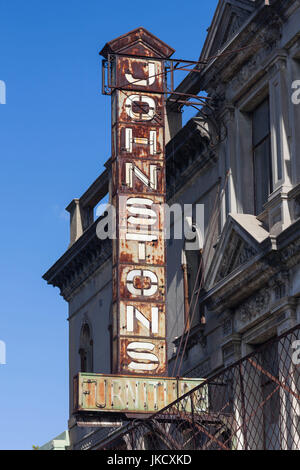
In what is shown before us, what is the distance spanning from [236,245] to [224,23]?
5.11 metres

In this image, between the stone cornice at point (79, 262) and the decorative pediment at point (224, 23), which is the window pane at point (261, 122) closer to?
the decorative pediment at point (224, 23)

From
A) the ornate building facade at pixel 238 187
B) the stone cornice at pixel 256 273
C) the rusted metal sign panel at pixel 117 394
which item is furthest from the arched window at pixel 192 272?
the rusted metal sign panel at pixel 117 394

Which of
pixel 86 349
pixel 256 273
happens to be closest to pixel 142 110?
pixel 256 273

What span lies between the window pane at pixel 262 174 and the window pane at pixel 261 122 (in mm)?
176

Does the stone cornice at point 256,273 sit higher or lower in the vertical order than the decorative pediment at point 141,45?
lower

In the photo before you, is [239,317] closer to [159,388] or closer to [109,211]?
[159,388]

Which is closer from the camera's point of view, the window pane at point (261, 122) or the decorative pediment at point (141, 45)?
the window pane at point (261, 122)

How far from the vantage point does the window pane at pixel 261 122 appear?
23.7 meters

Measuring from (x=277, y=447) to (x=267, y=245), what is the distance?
11.9 ft

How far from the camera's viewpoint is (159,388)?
73.2ft

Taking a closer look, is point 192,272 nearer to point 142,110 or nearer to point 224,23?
point 142,110
